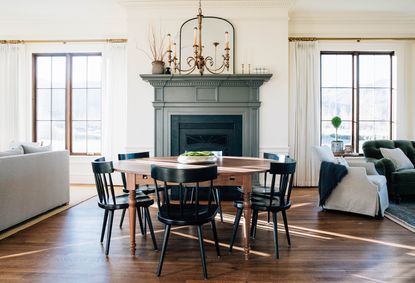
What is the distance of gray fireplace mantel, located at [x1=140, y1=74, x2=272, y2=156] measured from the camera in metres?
5.06

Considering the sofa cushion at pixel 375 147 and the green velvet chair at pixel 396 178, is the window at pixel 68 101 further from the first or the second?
the green velvet chair at pixel 396 178

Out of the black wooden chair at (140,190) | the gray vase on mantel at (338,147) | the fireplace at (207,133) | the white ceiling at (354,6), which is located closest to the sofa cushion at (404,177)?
the gray vase on mantel at (338,147)

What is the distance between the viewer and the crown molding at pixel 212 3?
5.04 m

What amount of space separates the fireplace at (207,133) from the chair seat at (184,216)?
8.19ft

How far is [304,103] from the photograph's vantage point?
580 centimetres

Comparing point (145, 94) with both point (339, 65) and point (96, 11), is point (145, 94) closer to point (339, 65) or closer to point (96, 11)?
point (96, 11)

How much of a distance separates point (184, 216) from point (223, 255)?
0.61 m

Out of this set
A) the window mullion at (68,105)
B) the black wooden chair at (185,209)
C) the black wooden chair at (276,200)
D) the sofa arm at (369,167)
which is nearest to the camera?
the black wooden chair at (185,209)

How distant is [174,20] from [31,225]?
353cm

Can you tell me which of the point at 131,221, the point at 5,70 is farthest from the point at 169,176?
the point at 5,70

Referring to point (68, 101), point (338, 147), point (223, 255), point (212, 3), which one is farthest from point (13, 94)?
point (338, 147)

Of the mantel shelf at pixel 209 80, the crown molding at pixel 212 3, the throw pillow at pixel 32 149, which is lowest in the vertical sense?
the throw pillow at pixel 32 149

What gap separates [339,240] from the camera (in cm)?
316

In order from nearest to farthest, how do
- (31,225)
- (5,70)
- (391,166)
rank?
(31,225)
(391,166)
(5,70)
